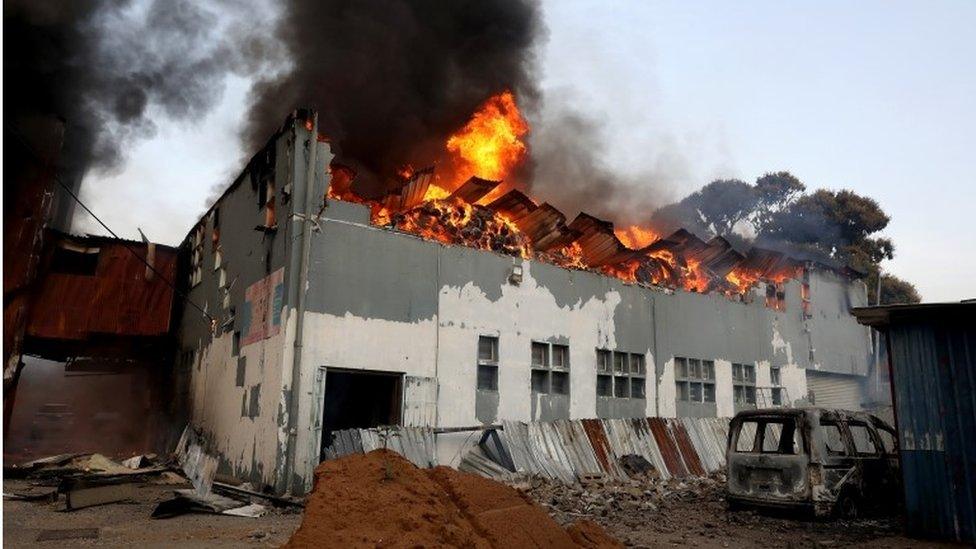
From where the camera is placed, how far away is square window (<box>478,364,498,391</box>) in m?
13.4

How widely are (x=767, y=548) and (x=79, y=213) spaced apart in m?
26.5

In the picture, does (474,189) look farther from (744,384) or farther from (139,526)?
(744,384)

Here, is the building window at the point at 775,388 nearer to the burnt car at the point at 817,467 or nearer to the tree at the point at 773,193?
the burnt car at the point at 817,467

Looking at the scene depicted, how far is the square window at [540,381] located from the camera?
14.2 m

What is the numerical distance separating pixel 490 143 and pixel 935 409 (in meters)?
16.2

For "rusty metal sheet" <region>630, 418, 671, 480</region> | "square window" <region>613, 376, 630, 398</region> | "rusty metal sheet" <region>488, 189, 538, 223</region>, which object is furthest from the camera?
"square window" <region>613, 376, 630, 398</region>

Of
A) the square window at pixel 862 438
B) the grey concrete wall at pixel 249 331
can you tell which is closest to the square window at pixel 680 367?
the square window at pixel 862 438

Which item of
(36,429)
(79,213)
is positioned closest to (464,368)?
(79,213)

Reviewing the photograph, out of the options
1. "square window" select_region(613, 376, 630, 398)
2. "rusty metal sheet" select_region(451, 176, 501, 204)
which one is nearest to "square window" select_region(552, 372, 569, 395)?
"square window" select_region(613, 376, 630, 398)

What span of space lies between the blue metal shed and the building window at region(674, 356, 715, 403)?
27.4ft

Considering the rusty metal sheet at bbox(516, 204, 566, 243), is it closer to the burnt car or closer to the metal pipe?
the metal pipe

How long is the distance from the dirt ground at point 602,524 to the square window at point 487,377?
2540 millimetres

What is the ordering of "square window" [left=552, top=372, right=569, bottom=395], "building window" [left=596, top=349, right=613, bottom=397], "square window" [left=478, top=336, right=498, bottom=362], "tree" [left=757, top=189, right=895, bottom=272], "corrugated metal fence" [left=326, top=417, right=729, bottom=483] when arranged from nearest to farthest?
"corrugated metal fence" [left=326, top=417, right=729, bottom=483], "square window" [left=478, top=336, right=498, bottom=362], "square window" [left=552, top=372, right=569, bottom=395], "building window" [left=596, top=349, right=613, bottom=397], "tree" [left=757, top=189, right=895, bottom=272]

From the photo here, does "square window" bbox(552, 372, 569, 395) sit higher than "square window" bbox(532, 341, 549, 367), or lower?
lower
